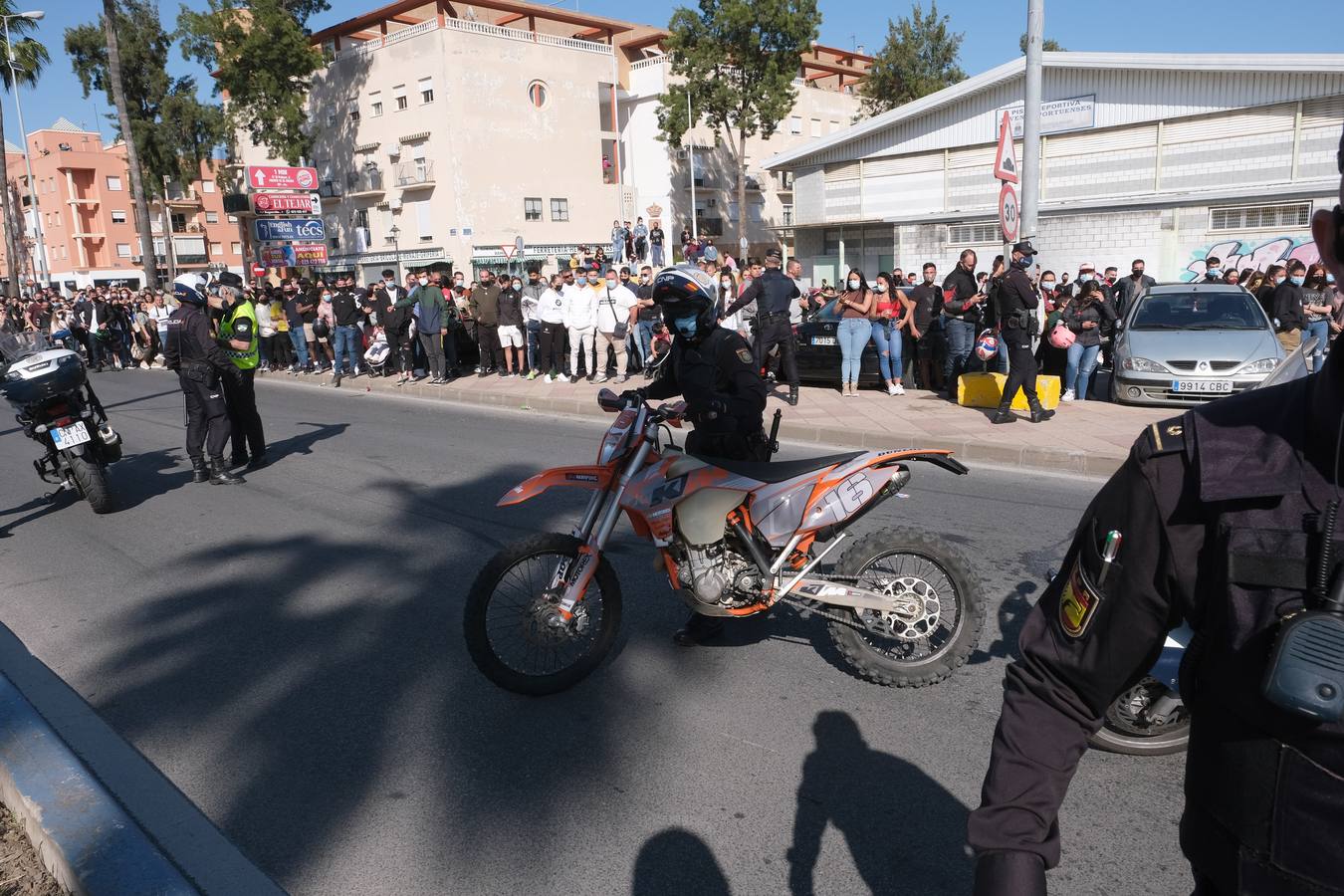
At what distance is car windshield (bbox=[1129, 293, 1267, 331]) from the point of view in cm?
1080

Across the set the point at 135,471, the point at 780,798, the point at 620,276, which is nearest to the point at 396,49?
the point at 620,276

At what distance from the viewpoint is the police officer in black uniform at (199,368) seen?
8.13 m

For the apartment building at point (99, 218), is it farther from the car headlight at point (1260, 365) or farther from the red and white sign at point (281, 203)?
the car headlight at point (1260, 365)

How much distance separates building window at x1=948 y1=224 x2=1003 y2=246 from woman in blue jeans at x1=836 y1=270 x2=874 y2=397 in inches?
597

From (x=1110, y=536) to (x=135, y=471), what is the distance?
10036 millimetres

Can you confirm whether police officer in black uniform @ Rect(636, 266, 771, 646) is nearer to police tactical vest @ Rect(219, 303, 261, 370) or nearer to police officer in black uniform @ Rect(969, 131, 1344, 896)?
police officer in black uniform @ Rect(969, 131, 1344, 896)

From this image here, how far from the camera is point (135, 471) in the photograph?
944cm

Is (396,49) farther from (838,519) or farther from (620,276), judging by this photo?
(838,519)

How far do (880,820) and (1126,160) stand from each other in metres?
24.5

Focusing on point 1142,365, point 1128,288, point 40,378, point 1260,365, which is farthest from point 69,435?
point 1128,288

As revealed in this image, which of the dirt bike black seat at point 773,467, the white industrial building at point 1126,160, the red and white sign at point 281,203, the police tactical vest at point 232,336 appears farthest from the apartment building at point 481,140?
the dirt bike black seat at point 773,467

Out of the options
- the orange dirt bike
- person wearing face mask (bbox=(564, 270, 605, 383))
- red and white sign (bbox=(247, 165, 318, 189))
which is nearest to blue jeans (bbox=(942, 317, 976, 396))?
person wearing face mask (bbox=(564, 270, 605, 383))

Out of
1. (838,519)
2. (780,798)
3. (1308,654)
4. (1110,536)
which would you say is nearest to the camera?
(1308,654)

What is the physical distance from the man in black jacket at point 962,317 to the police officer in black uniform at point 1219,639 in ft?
35.5
